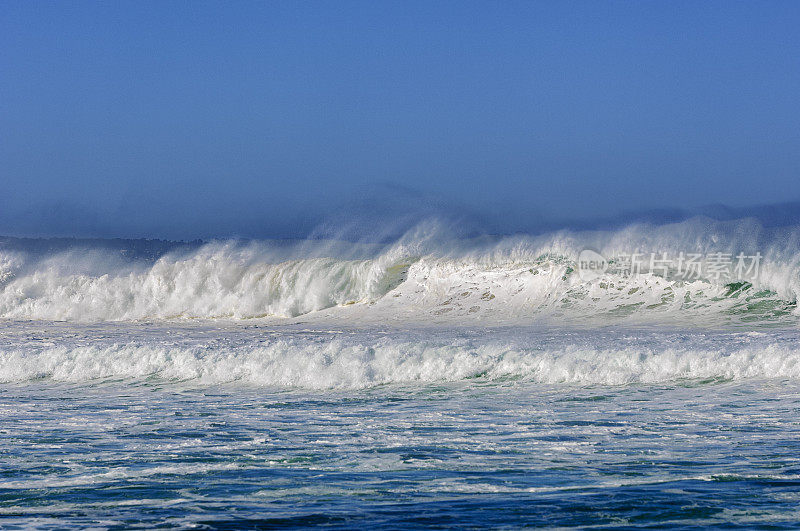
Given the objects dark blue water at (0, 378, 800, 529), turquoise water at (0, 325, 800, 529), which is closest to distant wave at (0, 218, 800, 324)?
turquoise water at (0, 325, 800, 529)

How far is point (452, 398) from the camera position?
10.1 metres

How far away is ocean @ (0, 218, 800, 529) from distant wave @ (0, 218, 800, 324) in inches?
4.2

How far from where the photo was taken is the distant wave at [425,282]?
20453 millimetres

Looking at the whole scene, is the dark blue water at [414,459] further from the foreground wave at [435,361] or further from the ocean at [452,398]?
the foreground wave at [435,361]

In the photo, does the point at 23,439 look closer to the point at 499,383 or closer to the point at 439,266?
the point at 499,383

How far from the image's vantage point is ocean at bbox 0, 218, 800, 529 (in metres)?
5.15

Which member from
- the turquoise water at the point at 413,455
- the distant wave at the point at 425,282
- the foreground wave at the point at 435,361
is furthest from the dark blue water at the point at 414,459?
the distant wave at the point at 425,282

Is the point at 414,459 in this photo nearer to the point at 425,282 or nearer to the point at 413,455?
the point at 413,455

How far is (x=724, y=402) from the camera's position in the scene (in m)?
9.13

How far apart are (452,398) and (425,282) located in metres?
15.0

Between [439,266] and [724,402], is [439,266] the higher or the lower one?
the higher one

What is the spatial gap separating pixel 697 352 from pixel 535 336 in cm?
454

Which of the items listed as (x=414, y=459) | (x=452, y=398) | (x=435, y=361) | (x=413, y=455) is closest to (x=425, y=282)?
(x=435, y=361)

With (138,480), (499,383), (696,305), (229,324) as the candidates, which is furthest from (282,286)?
(138,480)
